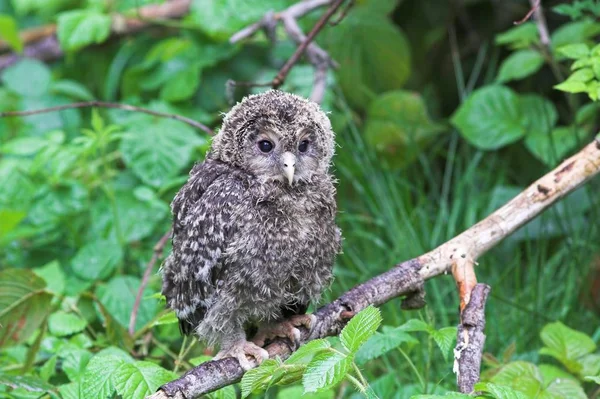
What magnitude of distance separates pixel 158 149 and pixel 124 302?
0.85 metres

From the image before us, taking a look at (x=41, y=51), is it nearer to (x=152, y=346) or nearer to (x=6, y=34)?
(x=6, y=34)

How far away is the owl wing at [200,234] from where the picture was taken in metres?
2.59

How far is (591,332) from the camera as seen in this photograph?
155 inches

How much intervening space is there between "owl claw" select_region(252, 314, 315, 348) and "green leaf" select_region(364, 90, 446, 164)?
2.17m

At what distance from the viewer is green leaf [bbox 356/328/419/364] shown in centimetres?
276

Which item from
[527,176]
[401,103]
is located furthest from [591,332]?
[401,103]

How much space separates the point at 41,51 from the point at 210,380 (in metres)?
4.21

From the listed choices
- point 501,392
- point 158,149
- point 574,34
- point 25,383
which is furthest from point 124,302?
point 574,34

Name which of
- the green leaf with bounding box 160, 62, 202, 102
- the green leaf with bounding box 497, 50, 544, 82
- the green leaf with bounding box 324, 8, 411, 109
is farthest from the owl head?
the green leaf with bounding box 324, 8, 411, 109

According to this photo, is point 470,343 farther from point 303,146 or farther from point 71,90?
point 71,90

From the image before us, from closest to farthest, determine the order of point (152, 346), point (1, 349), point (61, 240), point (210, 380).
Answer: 1. point (210, 380)
2. point (1, 349)
3. point (152, 346)
4. point (61, 240)

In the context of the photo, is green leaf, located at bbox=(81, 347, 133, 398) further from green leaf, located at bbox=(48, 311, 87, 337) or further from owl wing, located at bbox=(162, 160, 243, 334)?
green leaf, located at bbox=(48, 311, 87, 337)

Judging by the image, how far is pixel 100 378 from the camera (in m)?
2.51

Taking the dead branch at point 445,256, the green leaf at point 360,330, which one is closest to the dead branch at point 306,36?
the dead branch at point 445,256
